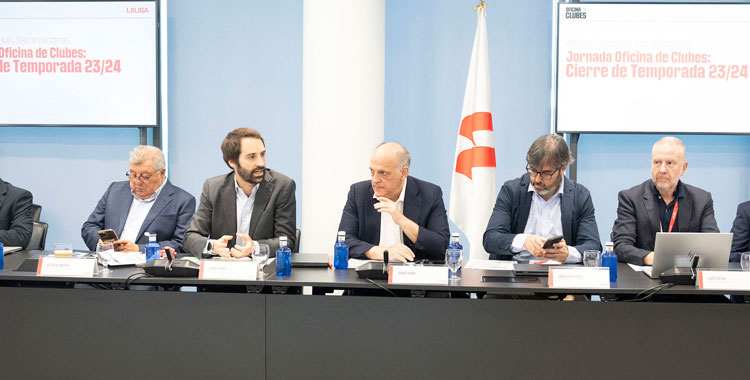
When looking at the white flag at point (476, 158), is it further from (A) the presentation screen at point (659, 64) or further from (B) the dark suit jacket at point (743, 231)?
(B) the dark suit jacket at point (743, 231)

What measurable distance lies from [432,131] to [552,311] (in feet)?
8.78

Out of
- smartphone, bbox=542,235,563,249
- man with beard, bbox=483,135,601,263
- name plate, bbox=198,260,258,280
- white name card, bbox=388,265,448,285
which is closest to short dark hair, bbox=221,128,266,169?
name plate, bbox=198,260,258,280

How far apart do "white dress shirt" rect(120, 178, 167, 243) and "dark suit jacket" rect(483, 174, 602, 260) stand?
77.3 inches

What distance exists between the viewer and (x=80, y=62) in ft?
15.8

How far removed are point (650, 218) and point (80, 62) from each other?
13.7 feet

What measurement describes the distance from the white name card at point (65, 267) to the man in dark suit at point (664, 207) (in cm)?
254

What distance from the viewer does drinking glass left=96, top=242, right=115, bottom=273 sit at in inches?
110

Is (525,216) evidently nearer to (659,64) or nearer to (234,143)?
(234,143)

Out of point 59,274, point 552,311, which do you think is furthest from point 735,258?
point 59,274

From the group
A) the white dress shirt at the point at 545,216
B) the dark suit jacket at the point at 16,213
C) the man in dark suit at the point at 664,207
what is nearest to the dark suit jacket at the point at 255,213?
the dark suit jacket at the point at 16,213

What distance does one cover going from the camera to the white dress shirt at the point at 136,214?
147 inches

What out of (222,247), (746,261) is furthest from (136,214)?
(746,261)

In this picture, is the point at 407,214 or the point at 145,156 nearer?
the point at 407,214

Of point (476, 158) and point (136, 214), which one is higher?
point (476, 158)
